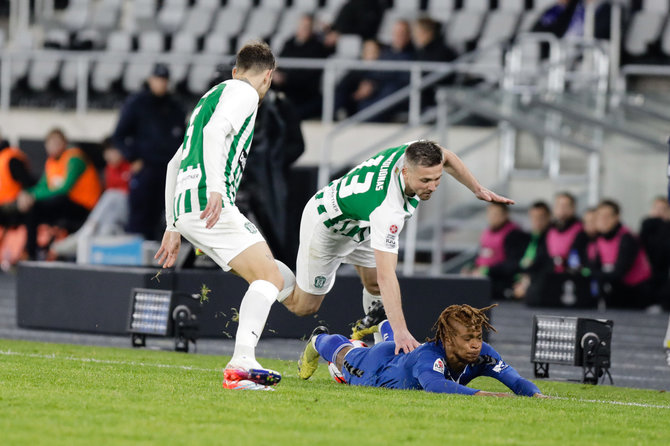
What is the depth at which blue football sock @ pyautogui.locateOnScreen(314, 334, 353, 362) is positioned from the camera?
8359mm

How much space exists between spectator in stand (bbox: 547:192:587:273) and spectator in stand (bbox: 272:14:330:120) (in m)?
4.13

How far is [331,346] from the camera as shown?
27.5 feet

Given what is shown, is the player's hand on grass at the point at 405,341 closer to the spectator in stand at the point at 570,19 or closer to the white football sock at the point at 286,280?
the white football sock at the point at 286,280

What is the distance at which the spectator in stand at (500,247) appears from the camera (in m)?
17.2

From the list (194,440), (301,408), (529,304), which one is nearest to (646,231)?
(529,304)

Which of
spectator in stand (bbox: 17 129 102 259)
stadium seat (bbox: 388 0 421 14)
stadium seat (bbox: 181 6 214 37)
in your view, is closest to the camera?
spectator in stand (bbox: 17 129 102 259)

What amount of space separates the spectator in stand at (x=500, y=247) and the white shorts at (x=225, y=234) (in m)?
9.88

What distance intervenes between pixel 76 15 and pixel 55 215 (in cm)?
582

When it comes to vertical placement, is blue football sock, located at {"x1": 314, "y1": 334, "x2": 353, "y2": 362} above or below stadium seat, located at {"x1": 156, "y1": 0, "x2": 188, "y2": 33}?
below

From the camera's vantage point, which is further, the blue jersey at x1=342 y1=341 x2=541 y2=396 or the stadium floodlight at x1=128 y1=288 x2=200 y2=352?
the stadium floodlight at x1=128 y1=288 x2=200 y2=352

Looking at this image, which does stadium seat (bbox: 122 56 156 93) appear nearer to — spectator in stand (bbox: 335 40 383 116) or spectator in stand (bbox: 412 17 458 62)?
spectator in stand (bbox: 335 40 383 116)

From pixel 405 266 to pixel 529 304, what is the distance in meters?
1.61

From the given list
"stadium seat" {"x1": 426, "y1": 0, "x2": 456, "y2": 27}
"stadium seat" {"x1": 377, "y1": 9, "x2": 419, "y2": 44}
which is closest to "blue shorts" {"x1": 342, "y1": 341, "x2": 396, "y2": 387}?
"stadium seat" {"x1": 426, "y1": 0, "x2": 456, "y2": 27}

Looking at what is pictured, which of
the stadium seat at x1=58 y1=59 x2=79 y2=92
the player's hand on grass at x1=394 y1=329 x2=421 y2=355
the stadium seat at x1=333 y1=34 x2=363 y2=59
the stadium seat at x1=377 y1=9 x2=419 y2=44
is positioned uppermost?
the stadium seat at x1=377 y1=9 x2=419 y2=44
